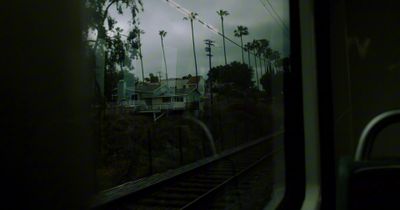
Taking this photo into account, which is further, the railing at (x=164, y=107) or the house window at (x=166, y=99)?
the house window at (x=166, y=99)

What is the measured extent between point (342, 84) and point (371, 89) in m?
0.32

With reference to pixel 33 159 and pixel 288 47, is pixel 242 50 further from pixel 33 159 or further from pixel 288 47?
pixel 33 159

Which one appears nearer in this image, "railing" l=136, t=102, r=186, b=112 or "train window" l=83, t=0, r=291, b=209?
"train window" l=83, t=0, r=291, b=209

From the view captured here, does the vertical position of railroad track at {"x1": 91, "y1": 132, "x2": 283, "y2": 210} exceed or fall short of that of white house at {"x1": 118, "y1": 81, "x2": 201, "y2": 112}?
it falls short

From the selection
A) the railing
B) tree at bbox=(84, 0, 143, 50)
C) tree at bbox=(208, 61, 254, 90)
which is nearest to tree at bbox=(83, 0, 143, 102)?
tree at bbox=(84, 0, 143, 50)

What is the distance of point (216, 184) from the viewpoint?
8.16 ft

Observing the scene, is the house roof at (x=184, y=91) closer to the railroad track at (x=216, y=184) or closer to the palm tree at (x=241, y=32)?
the railroad track at (x=216, y=184)

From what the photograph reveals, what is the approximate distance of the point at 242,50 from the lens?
2697 millimetres

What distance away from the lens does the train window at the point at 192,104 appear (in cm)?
153

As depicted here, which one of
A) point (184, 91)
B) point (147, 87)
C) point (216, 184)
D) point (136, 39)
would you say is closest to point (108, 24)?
point (136, 39)

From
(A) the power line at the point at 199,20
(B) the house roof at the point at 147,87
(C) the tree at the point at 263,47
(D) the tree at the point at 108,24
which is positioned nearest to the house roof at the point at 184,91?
(B) the house roof at the point at 147,87

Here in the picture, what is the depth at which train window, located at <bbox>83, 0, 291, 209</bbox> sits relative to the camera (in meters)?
1.53

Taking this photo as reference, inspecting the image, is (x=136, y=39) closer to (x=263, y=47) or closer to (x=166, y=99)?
(x=166, y=99)

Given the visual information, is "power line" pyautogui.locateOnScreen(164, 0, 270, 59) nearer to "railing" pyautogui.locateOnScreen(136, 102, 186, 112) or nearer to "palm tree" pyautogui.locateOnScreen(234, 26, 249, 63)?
"palm tree" pyautogui.locateOnScreen(234, 26, 249, 63)
